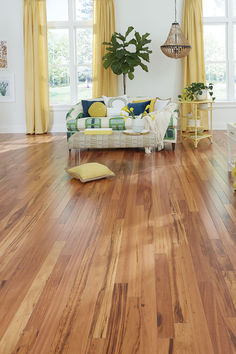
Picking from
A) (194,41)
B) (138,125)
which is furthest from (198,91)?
(194,41)

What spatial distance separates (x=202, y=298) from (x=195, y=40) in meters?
7.37

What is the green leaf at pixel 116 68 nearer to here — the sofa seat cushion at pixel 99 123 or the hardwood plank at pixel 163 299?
the sofa seat cushion at pixel 99 123

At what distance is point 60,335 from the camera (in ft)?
5.85

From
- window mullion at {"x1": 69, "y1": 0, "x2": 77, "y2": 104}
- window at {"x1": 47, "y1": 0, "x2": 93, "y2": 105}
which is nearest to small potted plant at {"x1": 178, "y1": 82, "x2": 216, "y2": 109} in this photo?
window at {"x1": 47, "y1": 0, "x2": 93, "y2": 105}

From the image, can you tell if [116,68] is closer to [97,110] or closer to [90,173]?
[97,110]

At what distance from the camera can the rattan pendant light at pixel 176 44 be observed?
768 cm

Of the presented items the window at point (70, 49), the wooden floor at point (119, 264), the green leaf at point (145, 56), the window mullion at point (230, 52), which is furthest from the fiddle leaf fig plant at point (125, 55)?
the wooden floor at point (119, 264)

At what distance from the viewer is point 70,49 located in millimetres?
8836

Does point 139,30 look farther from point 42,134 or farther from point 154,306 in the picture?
point 154,306

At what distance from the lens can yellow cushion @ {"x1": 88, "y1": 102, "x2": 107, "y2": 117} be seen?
23.8 ft

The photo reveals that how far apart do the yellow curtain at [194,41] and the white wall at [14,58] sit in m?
3.48

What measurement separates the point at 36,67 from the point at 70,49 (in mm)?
849

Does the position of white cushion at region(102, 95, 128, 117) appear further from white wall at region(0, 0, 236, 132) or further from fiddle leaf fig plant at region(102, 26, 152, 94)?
white wall at region(0, 0, 236, 132)

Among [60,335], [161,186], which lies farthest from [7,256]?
[161,186]
